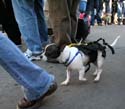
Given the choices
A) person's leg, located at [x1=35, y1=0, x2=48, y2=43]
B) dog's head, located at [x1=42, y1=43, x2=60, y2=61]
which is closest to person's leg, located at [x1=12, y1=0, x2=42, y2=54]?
person's leg, located at [x1=35, y1=0, x2=48, y2=43]

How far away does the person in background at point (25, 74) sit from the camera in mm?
3223

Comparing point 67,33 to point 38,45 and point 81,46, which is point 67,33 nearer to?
point 38,45

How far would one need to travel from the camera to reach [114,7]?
721 inches

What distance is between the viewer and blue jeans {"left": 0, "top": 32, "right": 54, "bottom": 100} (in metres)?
3.22

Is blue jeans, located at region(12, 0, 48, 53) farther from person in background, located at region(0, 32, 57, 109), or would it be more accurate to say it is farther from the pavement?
person in background, located at region(0, 32, 57, 109)

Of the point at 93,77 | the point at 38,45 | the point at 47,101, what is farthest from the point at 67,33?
the point at 47,101

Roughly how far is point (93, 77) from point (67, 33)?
0.96 meters

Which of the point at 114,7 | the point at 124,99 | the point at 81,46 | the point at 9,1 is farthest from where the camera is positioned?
the point at 114,7

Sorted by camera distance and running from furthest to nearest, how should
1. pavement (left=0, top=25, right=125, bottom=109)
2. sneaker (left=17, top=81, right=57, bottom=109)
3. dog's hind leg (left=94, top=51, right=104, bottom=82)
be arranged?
dog's hind leg (left=94, top=51, right=104, bottom=82), pavement (left=0, top=25, right=125, bottom=109), sneaker (left=17, top=81, right=57, bottom=109)

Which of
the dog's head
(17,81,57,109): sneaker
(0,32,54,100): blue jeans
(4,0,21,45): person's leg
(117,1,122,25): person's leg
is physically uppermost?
(0,32,54,100): blue jeans

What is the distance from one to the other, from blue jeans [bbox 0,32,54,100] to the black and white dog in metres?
0.70

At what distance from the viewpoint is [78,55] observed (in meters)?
4.28

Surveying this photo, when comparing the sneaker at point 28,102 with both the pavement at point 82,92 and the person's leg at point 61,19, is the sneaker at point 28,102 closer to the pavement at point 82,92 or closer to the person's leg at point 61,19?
the pavement at point 82,92

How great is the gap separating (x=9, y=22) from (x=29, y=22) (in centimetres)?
152
